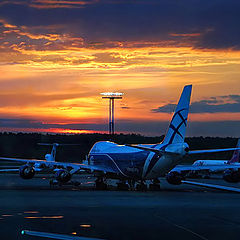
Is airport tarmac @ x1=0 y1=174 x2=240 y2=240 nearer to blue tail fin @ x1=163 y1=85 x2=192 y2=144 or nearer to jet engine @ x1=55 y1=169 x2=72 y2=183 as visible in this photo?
blue tail fin @ x1=163 y1=85 x2=192 y2=144

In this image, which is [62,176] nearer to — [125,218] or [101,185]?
[101,185]

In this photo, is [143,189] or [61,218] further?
[143,189]

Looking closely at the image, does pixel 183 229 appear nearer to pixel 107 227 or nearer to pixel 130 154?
pixel 107 227

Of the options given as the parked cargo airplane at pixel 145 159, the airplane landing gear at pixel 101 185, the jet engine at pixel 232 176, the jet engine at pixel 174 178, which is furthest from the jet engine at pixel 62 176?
the jet engine at pixel 232 176

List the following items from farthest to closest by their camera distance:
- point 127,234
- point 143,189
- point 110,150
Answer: point 110,150 → point 143,189 → point 127,234

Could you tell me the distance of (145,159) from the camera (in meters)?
55.2

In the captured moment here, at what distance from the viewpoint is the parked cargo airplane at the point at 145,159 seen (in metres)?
52.6

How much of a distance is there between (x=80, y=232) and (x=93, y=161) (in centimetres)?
4448

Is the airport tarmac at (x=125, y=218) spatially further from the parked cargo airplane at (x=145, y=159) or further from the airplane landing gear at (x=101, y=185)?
the airplane landing gear at (x=101, y=185)

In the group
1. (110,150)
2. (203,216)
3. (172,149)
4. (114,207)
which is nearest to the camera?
(203,216)

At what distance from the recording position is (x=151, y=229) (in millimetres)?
23969

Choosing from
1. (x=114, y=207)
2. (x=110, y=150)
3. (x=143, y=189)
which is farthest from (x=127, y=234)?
(x=110, y=150)

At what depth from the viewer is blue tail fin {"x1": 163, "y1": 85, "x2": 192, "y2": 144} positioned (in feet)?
176

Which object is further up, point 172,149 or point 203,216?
point 172,149
